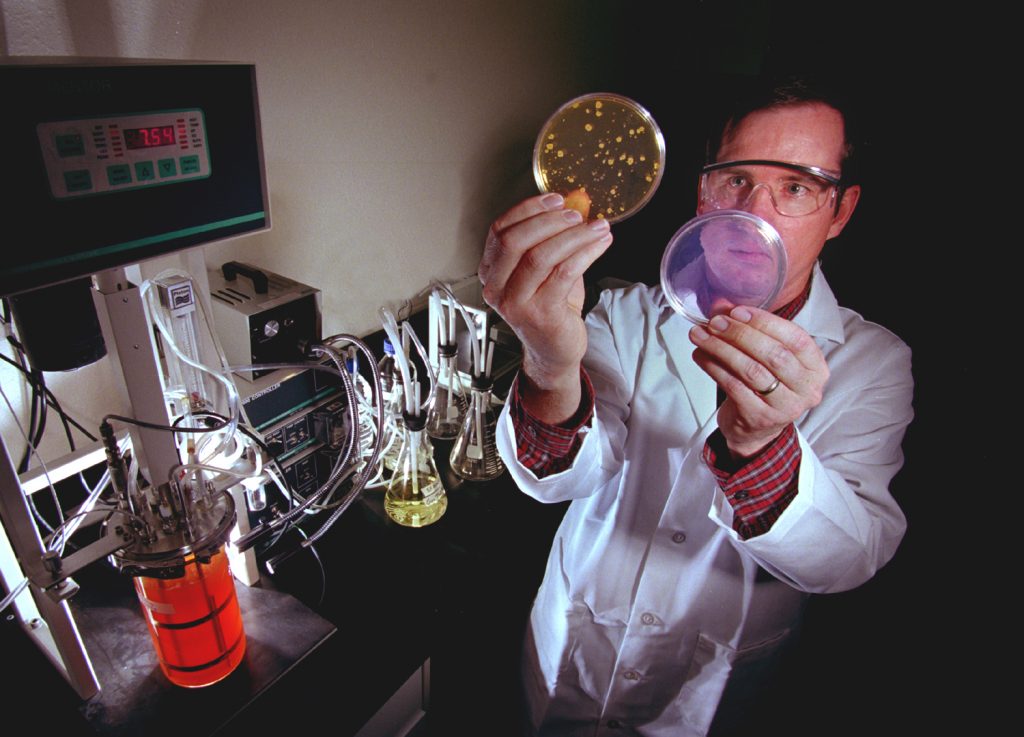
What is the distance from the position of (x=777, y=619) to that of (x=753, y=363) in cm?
80

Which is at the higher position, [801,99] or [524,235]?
[801,99]

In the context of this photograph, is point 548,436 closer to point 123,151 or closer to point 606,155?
point 606,155

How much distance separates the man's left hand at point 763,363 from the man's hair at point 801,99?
0.54 meters

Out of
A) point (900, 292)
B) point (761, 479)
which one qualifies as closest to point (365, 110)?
point (761, 479)

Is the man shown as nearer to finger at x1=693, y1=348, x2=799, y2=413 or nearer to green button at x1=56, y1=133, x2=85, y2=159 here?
finger at x1=693, y1=348, x2=799, y2=413

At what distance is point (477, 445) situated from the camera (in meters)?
1.68

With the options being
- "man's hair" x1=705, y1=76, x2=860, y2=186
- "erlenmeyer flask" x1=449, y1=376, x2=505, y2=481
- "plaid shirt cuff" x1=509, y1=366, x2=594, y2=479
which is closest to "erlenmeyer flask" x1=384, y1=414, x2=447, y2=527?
"erlenmeyer flask" x1=449, y1=376, x2=505, y2=481

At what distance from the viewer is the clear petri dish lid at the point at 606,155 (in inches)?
39.3

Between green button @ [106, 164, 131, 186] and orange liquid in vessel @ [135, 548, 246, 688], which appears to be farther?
orange liquid in vessel @ [135, 548, 246, 688]

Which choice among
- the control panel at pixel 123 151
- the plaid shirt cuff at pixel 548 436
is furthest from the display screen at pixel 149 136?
the plaid shirt cuff at pixel 548 436

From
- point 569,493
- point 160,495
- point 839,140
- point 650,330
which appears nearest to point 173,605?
point 160,495

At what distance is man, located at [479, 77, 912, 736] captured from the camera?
2.79ft

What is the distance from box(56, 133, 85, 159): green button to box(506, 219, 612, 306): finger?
542 mm

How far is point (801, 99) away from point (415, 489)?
1.21 meters
